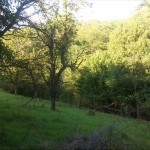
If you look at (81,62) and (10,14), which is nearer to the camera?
(10,14)

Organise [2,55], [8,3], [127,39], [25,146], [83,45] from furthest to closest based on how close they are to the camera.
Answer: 1. [127,39]
2. [83,45]
3. [2,55]
4. [8,3]
5. [25,146]

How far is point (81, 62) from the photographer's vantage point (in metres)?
39.0

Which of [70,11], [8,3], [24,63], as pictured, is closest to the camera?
[8,3]

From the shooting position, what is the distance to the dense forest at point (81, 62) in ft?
57.8

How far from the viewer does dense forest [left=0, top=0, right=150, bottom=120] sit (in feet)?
57.8

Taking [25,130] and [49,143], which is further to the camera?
[25,130]

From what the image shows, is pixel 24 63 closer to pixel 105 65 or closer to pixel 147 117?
pixel 147 117

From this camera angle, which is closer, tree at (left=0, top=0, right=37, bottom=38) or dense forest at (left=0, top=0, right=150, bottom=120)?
tree at (left=0, top=0, right=37, bottom=38)

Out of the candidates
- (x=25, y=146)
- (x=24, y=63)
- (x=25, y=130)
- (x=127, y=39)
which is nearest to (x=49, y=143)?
(x=25, y=146)

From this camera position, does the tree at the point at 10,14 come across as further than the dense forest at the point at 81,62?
No

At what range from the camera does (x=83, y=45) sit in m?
44.4

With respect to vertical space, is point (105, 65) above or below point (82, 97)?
above

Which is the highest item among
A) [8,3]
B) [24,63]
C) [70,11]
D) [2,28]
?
[70,11]

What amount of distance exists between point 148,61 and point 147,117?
10.1m
